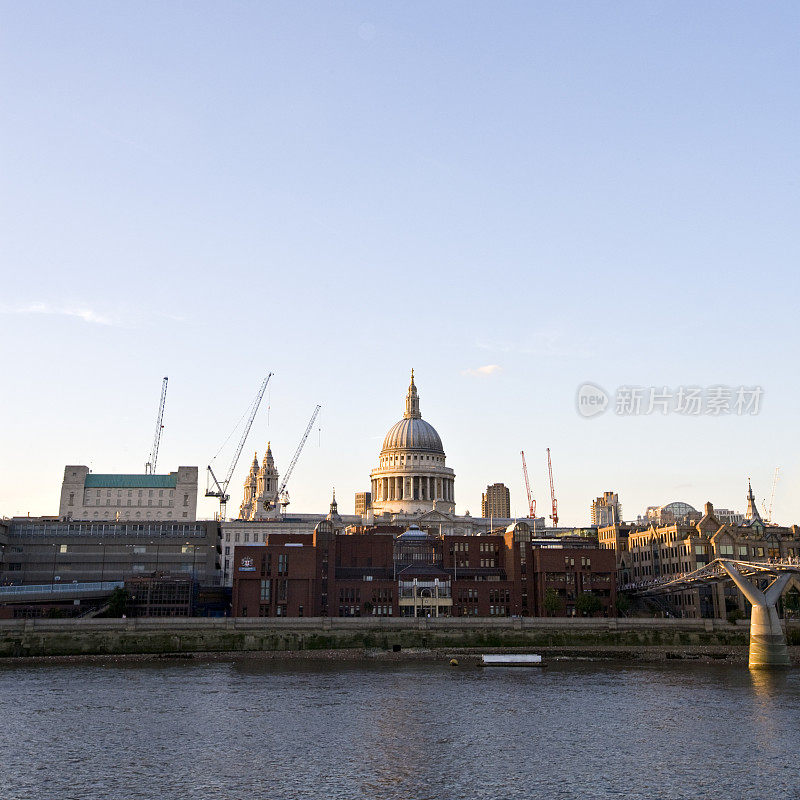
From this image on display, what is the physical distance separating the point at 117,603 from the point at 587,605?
69.9 m

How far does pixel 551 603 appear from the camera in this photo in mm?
139625

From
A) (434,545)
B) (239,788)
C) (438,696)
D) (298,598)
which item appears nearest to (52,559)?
(298,598)

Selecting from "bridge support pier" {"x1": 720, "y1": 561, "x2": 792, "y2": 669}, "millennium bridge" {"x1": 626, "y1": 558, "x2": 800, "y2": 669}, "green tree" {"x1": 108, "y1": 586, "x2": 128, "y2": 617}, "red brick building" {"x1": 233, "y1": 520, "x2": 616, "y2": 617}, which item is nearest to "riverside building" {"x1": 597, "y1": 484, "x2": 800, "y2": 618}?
"red brick building" {"x1": 233, "y1": 520, "x2": 616, "y2": 617}

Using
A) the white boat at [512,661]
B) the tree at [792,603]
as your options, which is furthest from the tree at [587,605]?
the white boat at [512,661]

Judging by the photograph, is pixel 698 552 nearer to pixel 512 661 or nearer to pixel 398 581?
pixel 398 581

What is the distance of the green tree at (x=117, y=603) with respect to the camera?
13938 centimetres

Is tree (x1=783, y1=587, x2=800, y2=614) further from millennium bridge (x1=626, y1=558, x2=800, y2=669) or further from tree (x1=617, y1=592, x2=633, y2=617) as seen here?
tree (x1=617, y1=592, x2=633, y2=617)

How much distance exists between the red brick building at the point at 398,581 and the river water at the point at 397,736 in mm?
41419

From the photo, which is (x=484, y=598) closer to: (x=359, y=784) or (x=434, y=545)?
(x=434, y=545)

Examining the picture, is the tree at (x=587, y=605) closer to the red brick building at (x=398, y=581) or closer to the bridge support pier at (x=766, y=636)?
the red brick building at (x=398, y=581)

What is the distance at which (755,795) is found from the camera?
1901 inches

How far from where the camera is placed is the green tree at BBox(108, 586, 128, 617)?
139m

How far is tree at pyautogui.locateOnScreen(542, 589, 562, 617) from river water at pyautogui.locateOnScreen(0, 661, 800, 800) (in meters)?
40.6

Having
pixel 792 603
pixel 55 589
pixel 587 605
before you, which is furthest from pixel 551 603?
pixel 55 589
